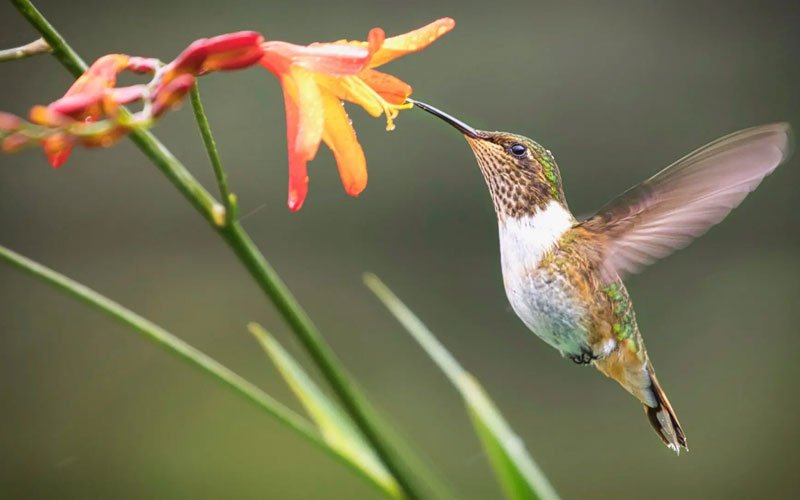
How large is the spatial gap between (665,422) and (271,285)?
60 centimetres

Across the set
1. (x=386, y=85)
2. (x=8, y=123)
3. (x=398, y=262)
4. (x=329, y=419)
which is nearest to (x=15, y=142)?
(x=8, y=123)

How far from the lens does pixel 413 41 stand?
2.95 ft

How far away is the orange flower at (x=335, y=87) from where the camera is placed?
86 cm

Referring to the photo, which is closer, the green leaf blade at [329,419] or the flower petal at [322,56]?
the flower petal at [322,56]

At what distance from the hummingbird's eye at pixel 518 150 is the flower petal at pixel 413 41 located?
333mm

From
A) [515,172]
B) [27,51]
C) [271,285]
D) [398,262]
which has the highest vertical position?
[27,51]

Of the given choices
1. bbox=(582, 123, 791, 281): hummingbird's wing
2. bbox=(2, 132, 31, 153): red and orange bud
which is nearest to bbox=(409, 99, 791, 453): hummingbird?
bbox=(582, 123, 791, 281): hummingbird's wing

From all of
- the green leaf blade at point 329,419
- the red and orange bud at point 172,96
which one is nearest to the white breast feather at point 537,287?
the green leaf blade at point 329,419

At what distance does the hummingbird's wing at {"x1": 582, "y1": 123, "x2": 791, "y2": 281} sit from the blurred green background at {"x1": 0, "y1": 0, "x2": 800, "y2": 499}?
1816 mm

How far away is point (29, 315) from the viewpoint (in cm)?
310

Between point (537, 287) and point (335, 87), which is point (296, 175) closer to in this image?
point (335, 87)

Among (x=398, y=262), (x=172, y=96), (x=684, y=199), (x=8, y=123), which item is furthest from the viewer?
(x=398, y=262)

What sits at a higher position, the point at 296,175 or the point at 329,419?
the point at 296,175

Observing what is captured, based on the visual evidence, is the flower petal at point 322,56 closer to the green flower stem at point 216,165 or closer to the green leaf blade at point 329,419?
the green flower stem at point 216,165
